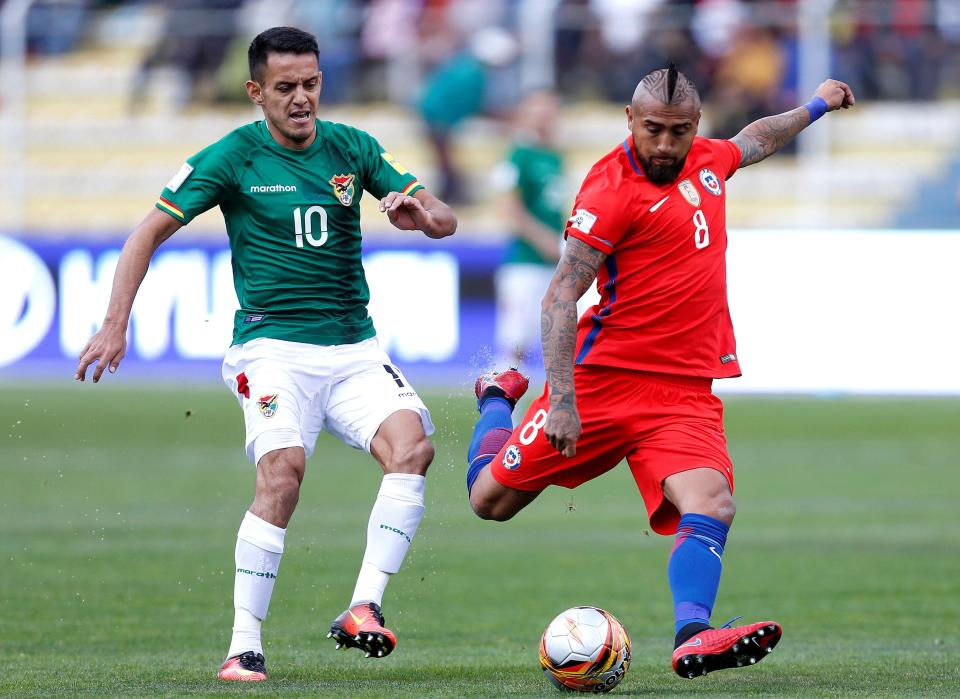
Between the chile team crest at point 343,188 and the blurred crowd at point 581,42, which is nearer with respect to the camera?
the chile team crest at point 343,188

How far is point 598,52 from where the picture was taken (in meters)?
21.3

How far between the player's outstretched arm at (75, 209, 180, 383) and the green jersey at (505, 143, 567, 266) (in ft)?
28.7

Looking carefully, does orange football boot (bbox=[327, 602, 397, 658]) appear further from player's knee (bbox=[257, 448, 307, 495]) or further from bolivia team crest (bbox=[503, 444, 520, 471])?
bolivia team crest (bbox=[503, 444, 520, 471])

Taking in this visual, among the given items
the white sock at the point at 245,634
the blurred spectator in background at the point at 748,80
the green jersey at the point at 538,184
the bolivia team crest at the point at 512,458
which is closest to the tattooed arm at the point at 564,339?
the bolivia team crest at the point at 512,458

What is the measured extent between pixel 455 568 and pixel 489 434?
8.92ft

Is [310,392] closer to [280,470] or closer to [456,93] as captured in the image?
[280,470]

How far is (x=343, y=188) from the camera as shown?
21.5ft

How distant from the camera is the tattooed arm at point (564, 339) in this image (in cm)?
600

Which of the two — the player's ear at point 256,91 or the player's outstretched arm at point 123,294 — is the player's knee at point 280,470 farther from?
the player's ear at point 256,91

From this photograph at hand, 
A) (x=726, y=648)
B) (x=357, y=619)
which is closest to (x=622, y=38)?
(x=357, y=619)

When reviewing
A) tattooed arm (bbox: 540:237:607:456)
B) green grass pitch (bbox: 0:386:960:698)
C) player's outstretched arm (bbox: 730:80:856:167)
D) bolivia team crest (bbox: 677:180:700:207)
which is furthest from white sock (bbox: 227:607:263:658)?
player's outstretched arm (bbox: 730:80:856:167)

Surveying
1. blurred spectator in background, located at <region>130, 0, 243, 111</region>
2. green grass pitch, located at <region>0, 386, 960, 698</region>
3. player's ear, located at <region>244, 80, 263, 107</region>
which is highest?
blurred spectator in background, located at <region>130, 0, 243, 111</region>

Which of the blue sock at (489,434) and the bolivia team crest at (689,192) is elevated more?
the bolivia team crest at (689,192)

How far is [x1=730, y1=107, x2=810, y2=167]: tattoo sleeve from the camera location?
6.84 m
